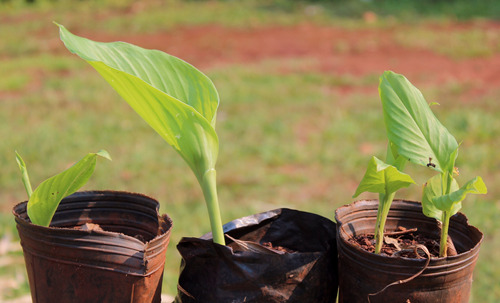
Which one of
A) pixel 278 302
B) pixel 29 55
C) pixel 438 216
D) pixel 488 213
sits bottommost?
pixel 29 55

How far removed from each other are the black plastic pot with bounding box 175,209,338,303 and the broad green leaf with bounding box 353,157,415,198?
7.2 inches

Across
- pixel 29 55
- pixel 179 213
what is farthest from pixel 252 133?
pixel 29 55

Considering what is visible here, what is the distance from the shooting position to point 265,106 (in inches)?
156

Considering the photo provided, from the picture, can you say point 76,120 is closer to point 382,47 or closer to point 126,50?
point 126,50

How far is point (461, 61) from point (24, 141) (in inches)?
143

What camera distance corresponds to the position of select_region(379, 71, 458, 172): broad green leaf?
3.33 ft

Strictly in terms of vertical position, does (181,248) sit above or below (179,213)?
above

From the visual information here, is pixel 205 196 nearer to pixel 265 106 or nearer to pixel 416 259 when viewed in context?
pixel 416 259

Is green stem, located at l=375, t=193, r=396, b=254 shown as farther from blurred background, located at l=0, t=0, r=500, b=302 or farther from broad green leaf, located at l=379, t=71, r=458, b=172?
blurred background, located at l=0, t=0, r=500, b=302

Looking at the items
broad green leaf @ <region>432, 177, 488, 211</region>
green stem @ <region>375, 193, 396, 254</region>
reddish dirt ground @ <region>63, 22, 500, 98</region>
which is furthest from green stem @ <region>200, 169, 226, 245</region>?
reddish dirt ground @ <region>63, 22, 500, 98</region>

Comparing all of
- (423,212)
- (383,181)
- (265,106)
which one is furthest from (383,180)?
(265,106)

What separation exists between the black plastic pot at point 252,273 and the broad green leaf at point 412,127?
27cm

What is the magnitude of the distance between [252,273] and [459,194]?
390 millimetres

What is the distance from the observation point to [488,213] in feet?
8.53
